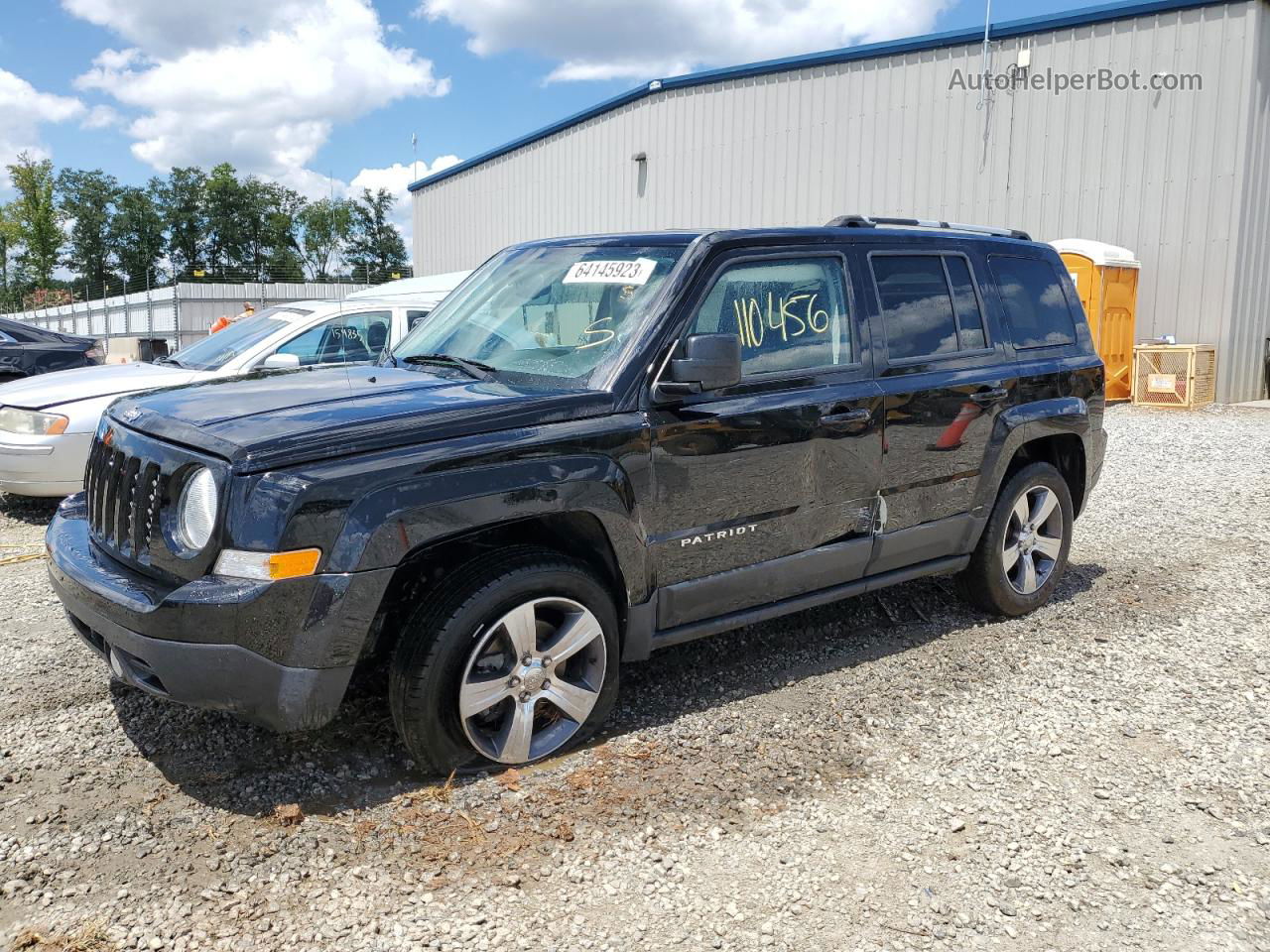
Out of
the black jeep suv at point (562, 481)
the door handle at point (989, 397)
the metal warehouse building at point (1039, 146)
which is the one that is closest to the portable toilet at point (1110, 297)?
the metal warehouse building at point (1039, 146)

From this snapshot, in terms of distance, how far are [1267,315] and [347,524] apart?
17108 millimetres

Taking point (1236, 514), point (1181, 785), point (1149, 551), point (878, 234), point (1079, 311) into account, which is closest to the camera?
point (1181, 785)

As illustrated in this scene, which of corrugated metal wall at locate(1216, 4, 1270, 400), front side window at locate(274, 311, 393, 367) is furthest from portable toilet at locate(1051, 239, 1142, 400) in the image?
front side window at locate(274, 311, 393, 367)

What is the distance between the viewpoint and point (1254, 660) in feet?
15.7

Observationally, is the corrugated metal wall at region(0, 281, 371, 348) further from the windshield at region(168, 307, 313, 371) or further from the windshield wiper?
the windshield wiper

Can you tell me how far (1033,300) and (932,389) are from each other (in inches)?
44.8

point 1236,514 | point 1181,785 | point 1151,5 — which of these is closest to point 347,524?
point 1181,785

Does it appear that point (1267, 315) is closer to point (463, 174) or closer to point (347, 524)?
point (347, 524)

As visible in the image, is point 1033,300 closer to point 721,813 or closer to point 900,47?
point 721,813

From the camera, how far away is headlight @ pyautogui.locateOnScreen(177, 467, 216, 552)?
3.12 meters

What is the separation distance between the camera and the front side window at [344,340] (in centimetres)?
788

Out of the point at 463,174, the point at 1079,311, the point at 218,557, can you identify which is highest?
the point at 463,174

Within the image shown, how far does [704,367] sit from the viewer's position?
3615 mm

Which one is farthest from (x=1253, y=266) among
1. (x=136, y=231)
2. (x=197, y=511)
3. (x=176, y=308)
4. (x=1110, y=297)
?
(x=136, y=231)
